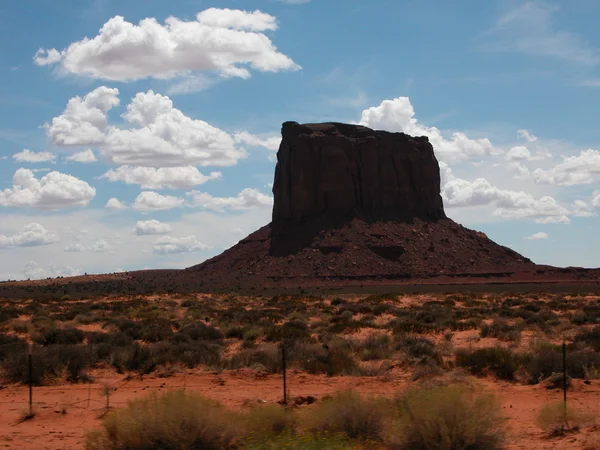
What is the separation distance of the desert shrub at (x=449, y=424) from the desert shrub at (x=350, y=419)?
19.7 inches

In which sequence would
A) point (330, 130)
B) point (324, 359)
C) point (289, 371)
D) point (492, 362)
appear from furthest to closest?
point (330, 130) < point (324, 359) < point (289, 371) < point (492, 362)

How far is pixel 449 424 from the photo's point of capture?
391 inches

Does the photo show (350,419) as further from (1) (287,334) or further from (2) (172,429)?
(1) (287,334)

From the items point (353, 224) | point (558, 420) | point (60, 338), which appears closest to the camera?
point (558, 420)

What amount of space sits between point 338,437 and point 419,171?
4311 inches

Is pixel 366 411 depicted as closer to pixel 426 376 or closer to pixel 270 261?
pixel 426 376

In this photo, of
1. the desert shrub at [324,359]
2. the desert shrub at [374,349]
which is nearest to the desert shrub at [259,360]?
the desert shrub at [324,359]

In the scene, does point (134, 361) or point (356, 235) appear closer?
point (134, 361)

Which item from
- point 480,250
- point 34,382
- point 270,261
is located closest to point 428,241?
point 480,250

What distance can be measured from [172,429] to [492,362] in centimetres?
1017

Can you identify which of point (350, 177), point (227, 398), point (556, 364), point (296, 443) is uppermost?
point (350, 177)

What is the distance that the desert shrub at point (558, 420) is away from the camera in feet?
37.5

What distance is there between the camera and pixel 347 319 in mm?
33375

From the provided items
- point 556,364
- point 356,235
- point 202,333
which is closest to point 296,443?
point 556,364
